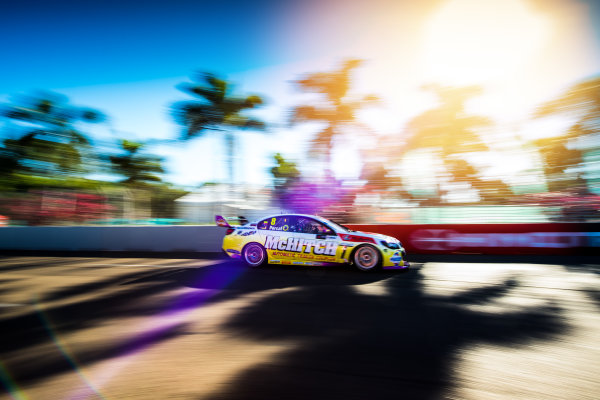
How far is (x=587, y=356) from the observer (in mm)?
2795

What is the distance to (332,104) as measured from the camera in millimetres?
19016

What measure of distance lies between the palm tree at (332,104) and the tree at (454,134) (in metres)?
3.60

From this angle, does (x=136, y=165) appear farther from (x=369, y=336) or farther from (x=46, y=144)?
(x=369, y=336)

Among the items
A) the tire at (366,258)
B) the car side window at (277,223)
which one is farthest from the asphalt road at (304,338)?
the car side window at (277,223)

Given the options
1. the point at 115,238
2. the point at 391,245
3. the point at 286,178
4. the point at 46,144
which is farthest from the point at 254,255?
the point at 46,144

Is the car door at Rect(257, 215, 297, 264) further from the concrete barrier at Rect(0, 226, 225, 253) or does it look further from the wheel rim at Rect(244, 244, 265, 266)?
the concrete barrier at Rect(0, 226, 225, 253)

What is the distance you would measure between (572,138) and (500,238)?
381 cm

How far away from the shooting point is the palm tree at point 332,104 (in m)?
18.6

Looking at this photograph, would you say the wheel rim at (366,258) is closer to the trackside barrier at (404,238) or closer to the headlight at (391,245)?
the headlight at (391,245)

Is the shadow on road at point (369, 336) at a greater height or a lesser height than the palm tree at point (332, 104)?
lesser

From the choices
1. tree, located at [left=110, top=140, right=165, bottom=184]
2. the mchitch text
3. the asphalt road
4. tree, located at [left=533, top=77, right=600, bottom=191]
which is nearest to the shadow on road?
the asphalt road

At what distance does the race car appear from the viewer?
6.86m

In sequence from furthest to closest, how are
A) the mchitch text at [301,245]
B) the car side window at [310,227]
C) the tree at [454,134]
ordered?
the tree at [454,134], the car side window at [310,227], the mchitch text at [301,245]

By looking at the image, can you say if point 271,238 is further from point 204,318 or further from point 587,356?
point 587,356
